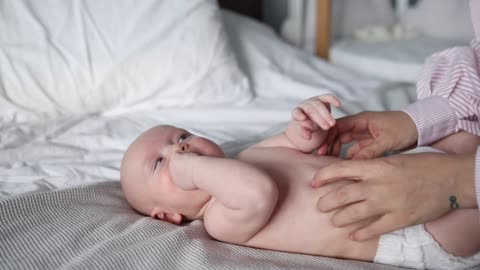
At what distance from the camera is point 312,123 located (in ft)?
2.99

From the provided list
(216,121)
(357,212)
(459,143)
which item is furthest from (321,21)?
(357,212)

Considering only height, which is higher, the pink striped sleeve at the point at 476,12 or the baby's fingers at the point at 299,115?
the pink striped sleeve at the point at 476,12

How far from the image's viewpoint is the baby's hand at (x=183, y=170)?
2.78 ft

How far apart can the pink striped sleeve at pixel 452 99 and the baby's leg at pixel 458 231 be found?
0.25 metres

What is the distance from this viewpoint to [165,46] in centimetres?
144

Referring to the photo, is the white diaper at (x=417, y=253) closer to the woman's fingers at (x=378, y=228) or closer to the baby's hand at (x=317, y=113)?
the woman's fingers at (x=378, y=228)

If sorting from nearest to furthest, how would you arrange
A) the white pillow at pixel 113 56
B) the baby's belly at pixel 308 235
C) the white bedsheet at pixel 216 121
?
the baby's belly at pixel 308 235 → the white bedsheet at pixel 216 121 → the white pillow at pixel 113 56

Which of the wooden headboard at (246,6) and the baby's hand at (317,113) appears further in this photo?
the wooden headboard at (246,6)

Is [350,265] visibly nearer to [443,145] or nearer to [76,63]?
[443,145]

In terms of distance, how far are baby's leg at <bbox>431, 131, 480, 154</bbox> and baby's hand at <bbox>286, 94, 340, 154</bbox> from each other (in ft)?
0.86

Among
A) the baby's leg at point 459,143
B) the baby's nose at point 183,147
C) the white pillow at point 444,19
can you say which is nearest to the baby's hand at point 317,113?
the baby's nose at point 183,147

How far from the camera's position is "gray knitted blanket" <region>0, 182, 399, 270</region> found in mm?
721

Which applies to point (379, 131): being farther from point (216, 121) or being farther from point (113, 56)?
point (113, 56)

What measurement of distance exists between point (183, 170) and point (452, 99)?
611 mm
